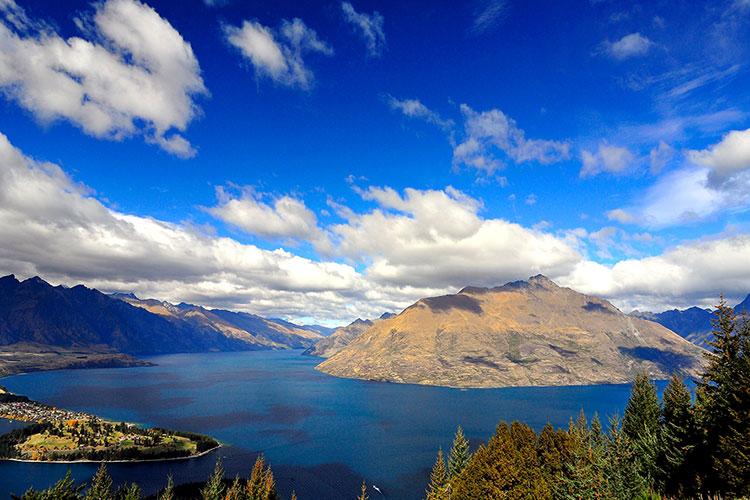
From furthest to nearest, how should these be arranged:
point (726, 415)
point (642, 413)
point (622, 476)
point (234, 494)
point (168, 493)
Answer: point (642, 413), point (234, 494), point (168, 493), point (622, 476), point (726, 415)

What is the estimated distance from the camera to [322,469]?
639 ft

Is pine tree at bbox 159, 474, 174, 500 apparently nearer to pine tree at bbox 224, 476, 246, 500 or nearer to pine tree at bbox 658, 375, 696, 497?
pine tree at bbox 224, 476, 246, 500

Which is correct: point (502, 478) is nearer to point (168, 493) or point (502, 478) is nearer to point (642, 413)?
point (642, 413)

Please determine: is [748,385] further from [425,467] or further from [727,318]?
[425,467]

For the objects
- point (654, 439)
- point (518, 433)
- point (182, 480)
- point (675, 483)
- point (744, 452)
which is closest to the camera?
point (744, 452)

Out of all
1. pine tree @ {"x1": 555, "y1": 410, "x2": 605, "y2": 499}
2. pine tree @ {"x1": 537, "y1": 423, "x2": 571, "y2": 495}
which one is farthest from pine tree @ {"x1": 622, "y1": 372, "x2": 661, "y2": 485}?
pine tree @ {"x1": 555, "y1": 410, "x2": 605, "y2": 499}

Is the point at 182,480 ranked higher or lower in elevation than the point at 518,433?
lower

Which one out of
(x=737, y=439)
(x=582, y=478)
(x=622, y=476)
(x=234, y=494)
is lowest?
(x=234, y=494)

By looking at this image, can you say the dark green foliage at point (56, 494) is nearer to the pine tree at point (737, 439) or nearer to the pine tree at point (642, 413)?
the pine tree at point (737, 439)

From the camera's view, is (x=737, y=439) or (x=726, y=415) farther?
(x=726, y=415)

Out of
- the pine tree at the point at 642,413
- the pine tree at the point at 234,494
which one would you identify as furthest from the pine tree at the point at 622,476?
the pine tree at the point at 234,494

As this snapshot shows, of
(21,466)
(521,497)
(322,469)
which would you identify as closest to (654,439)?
(521,497)

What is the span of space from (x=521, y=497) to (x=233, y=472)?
15965 centimetres

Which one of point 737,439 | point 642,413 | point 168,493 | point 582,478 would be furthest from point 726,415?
point 168,493
